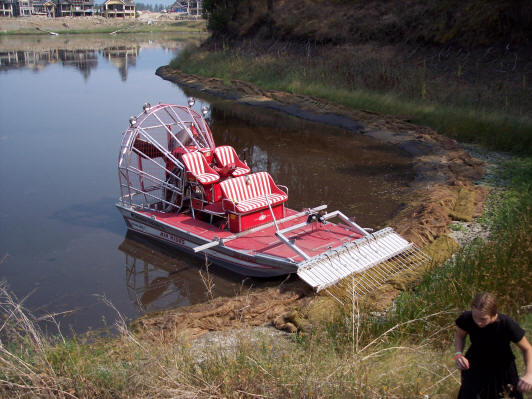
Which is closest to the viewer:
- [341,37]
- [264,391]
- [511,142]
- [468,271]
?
[264,391]

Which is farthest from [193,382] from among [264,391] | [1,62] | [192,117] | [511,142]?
[1,62]

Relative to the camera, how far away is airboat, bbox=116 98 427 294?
891 centimetres

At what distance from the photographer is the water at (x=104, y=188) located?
10047 millimetres

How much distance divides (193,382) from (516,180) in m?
11.2

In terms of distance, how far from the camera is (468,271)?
712cm

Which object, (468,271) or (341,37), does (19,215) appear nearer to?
(468,271)

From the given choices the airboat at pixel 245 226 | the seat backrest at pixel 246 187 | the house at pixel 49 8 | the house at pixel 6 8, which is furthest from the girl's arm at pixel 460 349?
the house at pixel 49 8

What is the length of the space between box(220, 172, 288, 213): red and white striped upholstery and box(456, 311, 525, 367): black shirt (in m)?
6.36

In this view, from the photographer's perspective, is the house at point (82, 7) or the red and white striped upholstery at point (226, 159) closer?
the red and white striped upholstery at point (226, 159)

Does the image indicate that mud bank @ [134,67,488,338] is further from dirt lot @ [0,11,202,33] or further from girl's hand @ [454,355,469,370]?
dirt lot @ [0,11,202,33]

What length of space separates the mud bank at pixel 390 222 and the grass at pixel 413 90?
2.82ft

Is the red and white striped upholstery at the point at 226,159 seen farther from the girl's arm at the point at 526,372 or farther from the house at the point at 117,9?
the house at the point at 117,9

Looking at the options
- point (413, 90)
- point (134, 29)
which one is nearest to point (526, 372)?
point (413, 90)

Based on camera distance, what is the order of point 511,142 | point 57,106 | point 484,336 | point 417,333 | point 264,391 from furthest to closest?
point 57,106, point 511,142, point 417,333, point 264,391, point 484,336
